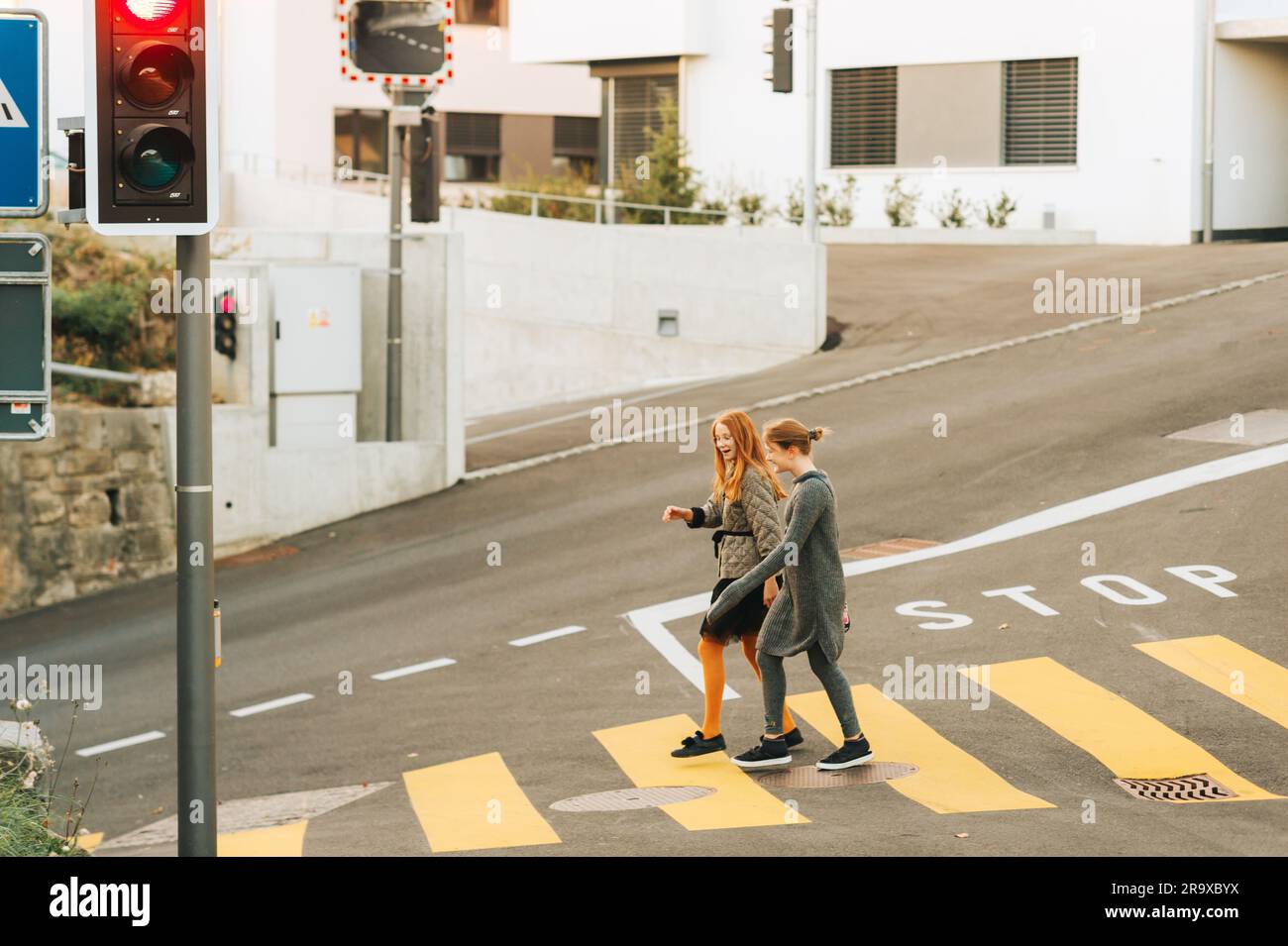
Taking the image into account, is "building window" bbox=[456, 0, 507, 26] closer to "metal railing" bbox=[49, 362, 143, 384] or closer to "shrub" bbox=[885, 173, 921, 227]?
"shrub" bbox=[885, 173, 921, 227]

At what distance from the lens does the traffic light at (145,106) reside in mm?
6598

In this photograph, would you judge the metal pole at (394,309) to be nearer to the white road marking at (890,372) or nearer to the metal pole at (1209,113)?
the white road marking at (890,372)

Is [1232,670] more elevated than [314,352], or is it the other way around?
[314,352]

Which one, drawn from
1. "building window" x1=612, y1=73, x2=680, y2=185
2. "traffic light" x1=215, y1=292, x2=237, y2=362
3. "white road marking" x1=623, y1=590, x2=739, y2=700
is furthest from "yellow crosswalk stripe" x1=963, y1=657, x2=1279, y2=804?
"building window" x1=612, y1=73, x2=680, y2=185

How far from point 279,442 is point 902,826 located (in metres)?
11.8

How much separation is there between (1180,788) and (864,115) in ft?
94.5

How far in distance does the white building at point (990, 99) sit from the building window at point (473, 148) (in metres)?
12.3

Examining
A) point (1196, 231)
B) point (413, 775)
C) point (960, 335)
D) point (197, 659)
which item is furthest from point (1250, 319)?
point (197, 659)

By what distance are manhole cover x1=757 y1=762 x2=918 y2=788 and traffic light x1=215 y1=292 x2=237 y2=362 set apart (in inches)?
410

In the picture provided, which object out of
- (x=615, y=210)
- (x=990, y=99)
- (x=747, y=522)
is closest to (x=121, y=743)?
(x=747, y=522)

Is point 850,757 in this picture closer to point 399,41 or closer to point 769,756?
point 769,756

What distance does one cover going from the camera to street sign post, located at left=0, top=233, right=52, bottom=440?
758 centimetres

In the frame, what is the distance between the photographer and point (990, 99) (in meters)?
34.3

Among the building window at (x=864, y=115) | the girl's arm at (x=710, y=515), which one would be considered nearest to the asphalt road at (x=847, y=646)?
the girl's arm at (x=710, y=515)
